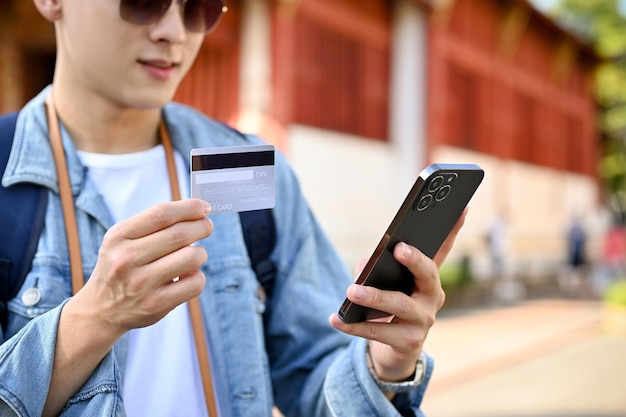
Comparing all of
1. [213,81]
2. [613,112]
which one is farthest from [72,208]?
[613,112]

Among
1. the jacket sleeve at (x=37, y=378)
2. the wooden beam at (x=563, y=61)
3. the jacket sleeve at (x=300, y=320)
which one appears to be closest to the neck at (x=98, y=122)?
the jacket sleeve at (x=300, y=320)

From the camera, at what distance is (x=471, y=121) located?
1585cm

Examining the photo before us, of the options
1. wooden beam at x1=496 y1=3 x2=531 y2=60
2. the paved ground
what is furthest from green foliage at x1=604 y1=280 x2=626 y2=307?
wooden beam at x1=496 y1=3 x2=531 y2=60

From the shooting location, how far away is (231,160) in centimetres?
130

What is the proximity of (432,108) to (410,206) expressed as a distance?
12.2 metres

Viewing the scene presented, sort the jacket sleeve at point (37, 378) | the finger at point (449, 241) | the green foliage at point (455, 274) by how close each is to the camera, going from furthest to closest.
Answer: the green foliage at point (455, 274)
the finger at point (449, 241)
the jacket sleeve at point (37, 378)

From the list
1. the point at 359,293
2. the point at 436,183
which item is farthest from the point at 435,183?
the point at 359,293

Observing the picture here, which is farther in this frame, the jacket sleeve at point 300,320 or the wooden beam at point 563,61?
the wooden beam at point 563,61

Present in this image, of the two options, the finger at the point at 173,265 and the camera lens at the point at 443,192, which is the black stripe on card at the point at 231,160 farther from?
the camera lens at the point at 443,192

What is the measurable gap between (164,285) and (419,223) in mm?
470

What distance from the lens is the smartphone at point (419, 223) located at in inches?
54.6

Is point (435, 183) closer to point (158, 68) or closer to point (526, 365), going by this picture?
point (158, 68)

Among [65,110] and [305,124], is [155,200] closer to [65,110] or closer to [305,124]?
[65,110]

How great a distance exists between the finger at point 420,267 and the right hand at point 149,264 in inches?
13.6
